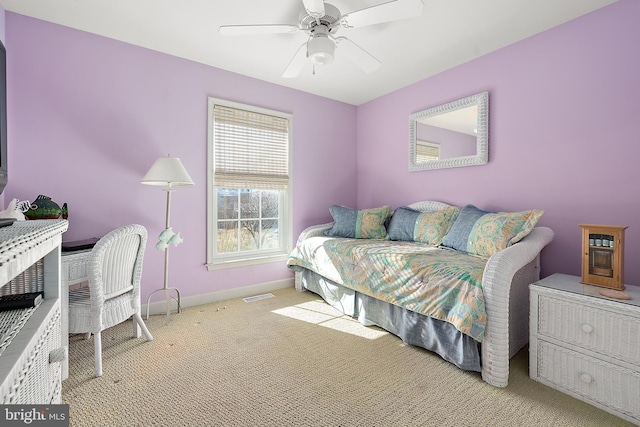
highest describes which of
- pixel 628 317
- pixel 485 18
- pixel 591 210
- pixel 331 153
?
pixel 485 18

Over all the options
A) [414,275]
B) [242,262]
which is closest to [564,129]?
[414,275]

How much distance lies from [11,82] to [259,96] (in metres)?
A: 2.09

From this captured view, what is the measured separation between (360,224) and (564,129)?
6.58 feet

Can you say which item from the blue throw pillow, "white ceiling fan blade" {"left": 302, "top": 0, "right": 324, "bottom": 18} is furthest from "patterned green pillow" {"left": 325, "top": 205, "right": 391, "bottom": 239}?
"white ceiling fan blade" {"left": 302, "top": 0, "right": 324, "bottom": 18}

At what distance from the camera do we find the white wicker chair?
70.6 inches

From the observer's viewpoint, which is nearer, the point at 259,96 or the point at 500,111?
the point at 500,111

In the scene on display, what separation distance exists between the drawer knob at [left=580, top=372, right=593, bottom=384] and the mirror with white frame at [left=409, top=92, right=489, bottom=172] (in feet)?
6.17

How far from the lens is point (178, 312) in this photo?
2.89m

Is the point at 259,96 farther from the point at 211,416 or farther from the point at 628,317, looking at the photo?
the point at 628,317

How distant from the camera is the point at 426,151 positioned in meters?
3.42

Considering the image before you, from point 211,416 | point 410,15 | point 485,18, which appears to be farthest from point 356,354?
point 485,18

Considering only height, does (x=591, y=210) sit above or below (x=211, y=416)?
above

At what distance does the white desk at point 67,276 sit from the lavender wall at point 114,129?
0.70 m

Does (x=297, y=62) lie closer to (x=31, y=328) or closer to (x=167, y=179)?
(x=167, y=179)
